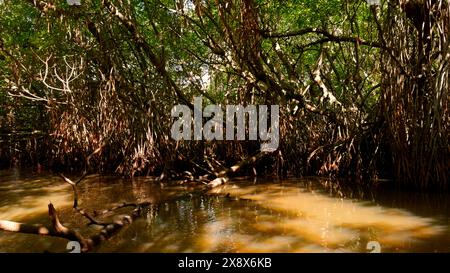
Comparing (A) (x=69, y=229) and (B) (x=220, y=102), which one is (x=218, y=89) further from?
(A) (x=69, y=229)

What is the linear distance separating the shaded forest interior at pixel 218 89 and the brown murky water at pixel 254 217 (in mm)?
663

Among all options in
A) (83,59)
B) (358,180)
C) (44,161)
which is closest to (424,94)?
(358,180)

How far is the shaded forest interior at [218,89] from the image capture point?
16.1 ft

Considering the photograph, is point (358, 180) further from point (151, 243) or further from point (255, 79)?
point (151, 243)

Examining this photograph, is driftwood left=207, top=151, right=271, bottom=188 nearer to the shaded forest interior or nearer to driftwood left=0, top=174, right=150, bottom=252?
the shaded forest interior

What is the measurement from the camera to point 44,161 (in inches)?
325

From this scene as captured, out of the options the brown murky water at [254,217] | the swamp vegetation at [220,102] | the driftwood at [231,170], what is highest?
the swamp vegetation at [220,102]

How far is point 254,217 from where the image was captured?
3.96 meters

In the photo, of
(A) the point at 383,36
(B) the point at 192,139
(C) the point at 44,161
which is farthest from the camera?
(C) the point at 44,161

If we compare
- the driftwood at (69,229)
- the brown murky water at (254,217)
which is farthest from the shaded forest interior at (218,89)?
the driftwood at (69,229)

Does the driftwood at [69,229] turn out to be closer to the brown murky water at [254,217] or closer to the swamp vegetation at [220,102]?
the brown murky water at [254,217]

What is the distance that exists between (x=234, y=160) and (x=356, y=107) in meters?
2.05

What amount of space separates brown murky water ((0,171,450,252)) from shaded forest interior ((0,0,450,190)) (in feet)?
2.17
